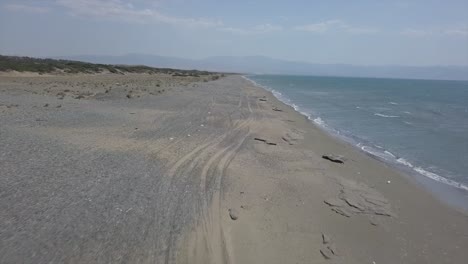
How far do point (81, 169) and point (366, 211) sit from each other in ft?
22.6

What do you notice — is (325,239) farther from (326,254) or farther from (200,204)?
(200,204)

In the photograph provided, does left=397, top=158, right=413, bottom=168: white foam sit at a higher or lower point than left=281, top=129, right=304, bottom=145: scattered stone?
lower

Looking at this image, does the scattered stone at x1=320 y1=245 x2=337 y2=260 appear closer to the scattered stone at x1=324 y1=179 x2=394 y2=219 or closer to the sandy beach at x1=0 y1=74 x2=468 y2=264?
the sandy beach at x1=0 y1=74 x2=468 y2=264

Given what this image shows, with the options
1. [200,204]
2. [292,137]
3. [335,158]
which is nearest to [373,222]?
[200,204]

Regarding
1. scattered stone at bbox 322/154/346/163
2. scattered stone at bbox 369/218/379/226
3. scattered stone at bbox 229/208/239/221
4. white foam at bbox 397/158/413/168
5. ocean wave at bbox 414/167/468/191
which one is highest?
scattered stone at bbox 229/208/239/221

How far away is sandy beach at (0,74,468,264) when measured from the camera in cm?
644

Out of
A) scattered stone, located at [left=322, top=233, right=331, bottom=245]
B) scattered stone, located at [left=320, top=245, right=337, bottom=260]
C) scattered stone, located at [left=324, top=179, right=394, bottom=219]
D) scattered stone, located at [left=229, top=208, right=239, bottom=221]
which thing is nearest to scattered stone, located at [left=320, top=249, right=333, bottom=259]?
scattered stone, located at [left=320, top=245, right=337, bottom=260]

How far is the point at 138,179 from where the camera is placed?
951 cm

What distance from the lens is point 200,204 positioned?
27.5 feet

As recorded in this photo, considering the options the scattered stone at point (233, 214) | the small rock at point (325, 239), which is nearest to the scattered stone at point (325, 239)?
the small rock at point (325, 239)

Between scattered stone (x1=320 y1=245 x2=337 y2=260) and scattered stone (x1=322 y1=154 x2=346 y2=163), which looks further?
scattered stone (x1=322 y1=154 x2=346 y2=163)

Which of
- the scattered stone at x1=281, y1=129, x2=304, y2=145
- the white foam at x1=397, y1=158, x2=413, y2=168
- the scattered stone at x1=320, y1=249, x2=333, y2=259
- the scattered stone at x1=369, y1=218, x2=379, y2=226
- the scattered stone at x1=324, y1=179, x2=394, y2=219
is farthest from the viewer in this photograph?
the scattered stone at x1=281, y1=129, x2=304, y2=145

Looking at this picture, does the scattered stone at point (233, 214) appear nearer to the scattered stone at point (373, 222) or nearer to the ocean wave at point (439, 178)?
the scattered stone at point (373, 222)

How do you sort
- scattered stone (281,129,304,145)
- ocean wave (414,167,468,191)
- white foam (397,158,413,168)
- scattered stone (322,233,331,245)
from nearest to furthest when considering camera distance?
scattered stone (322,233,331,245) < ocean wave (414,167,468,191) < white foam (397,158,413,168) < scattered stone (281,129,304,145)
